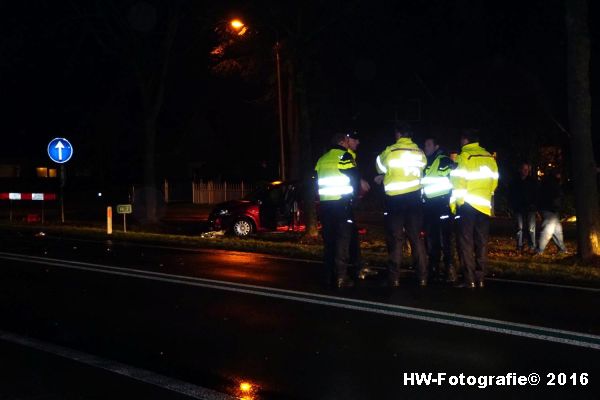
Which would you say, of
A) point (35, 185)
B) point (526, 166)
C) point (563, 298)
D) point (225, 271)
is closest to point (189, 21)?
point (526, 166)

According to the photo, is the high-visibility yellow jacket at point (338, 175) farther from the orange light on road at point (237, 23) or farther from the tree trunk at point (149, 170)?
the tree trunk at point (149, 170)

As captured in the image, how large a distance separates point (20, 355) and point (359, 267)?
16.4 ft

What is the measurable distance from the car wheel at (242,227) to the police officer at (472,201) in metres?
9.75

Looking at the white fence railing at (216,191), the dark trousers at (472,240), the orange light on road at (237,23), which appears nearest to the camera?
the dark trousers at (472,240)

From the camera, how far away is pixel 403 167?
1018cm

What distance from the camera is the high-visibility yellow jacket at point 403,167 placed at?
1019 cm

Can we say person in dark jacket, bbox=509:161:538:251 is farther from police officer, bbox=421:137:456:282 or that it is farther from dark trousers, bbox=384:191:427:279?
dark trousers, bbox=384:191:427:279

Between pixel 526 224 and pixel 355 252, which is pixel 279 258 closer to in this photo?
pixel 355 252

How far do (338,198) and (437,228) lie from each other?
166 centimetres

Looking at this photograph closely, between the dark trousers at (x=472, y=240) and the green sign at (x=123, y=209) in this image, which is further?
the green sign at (x=123, y=209)

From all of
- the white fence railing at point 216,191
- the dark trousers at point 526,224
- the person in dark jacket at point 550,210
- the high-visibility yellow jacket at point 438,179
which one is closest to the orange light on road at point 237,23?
the dark trousers at point 526,224

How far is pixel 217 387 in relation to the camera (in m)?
6.29

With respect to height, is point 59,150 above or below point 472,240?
above

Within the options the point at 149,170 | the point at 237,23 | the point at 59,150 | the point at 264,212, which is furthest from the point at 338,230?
the point at 149,170
